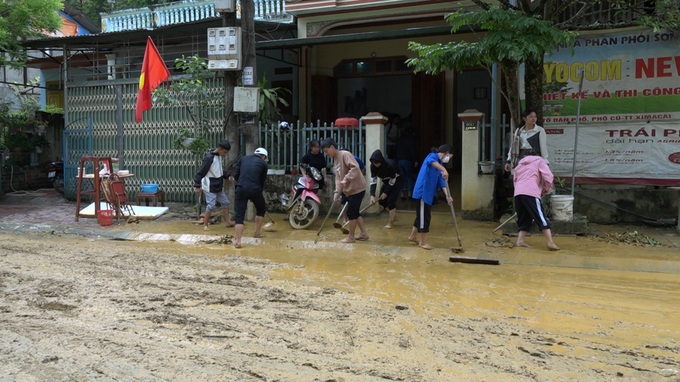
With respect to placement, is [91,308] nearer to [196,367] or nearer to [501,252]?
[196,367]

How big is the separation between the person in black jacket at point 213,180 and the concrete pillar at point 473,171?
13.9ft

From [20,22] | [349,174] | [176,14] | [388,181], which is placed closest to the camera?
[349,174]

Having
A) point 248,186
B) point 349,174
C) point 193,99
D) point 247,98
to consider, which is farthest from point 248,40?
point 349,174

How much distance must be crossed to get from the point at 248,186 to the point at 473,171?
13.1 ft

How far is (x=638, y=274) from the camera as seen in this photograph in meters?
6.70

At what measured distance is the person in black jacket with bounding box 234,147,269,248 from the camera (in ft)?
28.4

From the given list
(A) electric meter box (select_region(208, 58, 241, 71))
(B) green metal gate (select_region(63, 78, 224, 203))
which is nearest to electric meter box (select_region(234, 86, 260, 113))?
(A) electric meter box (select_region(208, 58, 241, 71))

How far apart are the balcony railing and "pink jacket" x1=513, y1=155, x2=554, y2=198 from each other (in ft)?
28.7

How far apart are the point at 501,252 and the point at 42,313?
222 inches

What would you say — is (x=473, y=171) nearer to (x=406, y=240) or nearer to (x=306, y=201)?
(x=406, y=240)

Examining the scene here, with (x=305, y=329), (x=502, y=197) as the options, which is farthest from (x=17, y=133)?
(x=305, y=329)

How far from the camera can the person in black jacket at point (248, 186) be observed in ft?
28.4

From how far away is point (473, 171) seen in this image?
32.2 ft

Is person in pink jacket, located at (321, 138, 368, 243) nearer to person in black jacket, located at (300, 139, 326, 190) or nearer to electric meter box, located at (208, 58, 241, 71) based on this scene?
person in black jacket, located at (300, 139, 326, 190)
